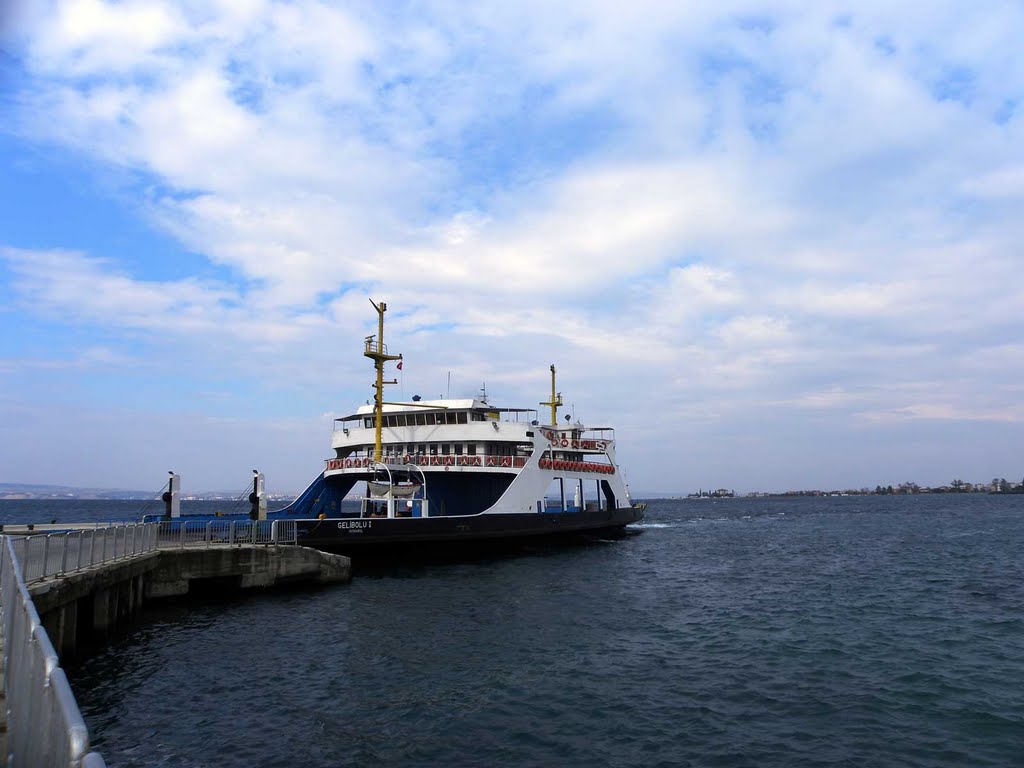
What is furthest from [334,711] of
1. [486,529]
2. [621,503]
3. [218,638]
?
[621,503]

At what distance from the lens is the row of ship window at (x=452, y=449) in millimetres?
35156

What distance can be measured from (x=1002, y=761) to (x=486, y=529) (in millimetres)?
23263

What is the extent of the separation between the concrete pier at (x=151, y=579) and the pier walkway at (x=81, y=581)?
0.03 meters

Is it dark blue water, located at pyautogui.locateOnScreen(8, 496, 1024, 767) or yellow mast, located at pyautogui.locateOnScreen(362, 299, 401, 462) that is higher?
yellow mast, located at pyautogui.locateOnScreen(362, 299, 401, 462)

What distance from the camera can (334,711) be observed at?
39.6 feet

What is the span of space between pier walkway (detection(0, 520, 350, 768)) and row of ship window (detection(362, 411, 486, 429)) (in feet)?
37.0

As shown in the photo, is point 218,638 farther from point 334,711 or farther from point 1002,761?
point 1002,761

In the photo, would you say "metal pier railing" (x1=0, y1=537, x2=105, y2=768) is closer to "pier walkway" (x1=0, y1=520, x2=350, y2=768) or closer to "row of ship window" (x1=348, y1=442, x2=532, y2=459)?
"pier walkway" (x1=0, y1=520, x2=350, y2=768)

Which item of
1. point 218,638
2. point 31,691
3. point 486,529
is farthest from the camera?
point 486,529

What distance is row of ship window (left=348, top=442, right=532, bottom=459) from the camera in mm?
35156

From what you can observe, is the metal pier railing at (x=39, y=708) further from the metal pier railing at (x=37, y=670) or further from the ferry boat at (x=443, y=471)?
the ferry boat at (x=443, y=471)

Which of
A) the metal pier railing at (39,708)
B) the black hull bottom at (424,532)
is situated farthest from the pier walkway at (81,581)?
the black hull bottom at (424,532)

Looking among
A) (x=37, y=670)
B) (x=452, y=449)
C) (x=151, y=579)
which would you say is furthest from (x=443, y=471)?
(x=37, y=670)

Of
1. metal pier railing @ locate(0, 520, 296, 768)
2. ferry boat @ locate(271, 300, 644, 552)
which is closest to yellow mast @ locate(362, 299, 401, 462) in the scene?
ferry boat @ locate(271, 300, 644, 552)
